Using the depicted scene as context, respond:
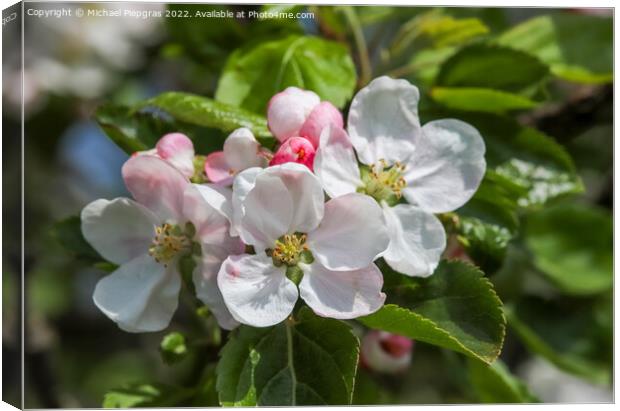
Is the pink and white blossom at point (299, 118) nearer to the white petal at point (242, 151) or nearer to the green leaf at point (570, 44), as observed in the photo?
the white petal at point (242, 151)

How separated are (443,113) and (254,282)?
0.54m

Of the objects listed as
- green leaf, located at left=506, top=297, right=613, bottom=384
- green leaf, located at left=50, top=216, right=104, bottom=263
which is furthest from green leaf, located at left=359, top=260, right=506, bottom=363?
green leaf, located at left=506, top=297, right=613, bottom=384

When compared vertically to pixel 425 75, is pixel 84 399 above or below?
below

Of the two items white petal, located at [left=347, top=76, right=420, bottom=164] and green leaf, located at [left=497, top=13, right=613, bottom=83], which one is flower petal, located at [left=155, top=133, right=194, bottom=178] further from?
green leaf, located at [left=497, top=13, right=613, bottom=83]

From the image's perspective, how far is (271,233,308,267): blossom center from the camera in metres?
1.23

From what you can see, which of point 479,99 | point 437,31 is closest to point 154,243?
point 479,99

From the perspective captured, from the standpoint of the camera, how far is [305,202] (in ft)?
3.96

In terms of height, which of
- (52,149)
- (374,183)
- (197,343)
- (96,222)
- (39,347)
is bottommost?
(39,347)

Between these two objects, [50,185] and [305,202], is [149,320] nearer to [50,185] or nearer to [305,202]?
[305,202]

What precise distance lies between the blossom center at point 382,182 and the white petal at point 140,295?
293mm

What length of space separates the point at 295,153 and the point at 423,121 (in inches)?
15.7

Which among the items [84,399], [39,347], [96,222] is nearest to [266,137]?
[96,222]

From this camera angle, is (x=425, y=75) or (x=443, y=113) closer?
(x=443, y=113)

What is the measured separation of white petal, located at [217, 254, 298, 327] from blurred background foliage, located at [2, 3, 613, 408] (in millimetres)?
203
